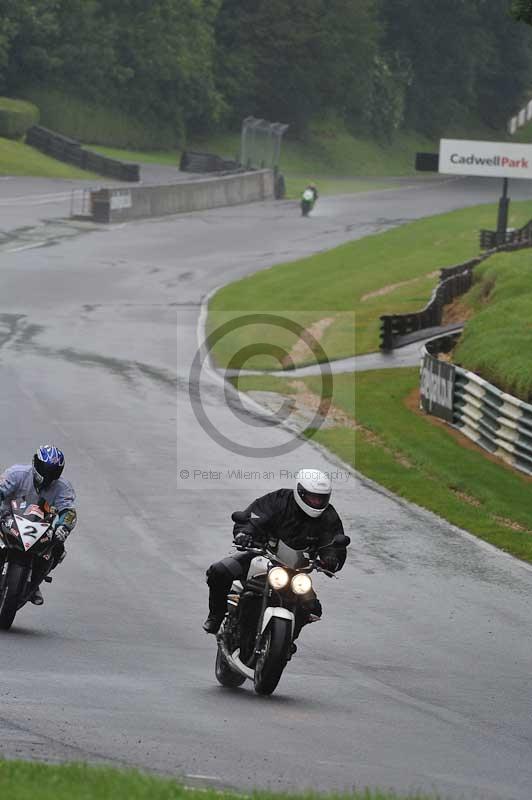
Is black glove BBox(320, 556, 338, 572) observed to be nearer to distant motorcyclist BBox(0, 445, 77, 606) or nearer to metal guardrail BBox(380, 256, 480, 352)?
distant motorcyclist BBox(0, 445, 77, 606)

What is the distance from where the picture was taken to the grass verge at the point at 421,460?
23.9 m

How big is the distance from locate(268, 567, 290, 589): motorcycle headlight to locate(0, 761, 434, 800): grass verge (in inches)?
118

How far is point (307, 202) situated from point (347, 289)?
22.2 m

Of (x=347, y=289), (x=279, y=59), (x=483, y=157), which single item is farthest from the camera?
(x=279, y=59)

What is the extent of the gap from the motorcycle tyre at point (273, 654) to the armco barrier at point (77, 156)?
6905 cm

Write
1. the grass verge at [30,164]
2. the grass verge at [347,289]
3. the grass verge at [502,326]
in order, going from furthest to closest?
the grass verge at [30,164] → the grass verge at [347,289] → the grass verge at [502,326]

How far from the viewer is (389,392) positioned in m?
35.8

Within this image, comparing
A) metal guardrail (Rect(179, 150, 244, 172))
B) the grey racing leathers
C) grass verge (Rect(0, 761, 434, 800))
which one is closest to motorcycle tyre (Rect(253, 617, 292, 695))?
grass verge (Rect(0, 761, 434, 800))

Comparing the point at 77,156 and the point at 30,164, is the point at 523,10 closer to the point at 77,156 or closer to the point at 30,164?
the point at 30,164

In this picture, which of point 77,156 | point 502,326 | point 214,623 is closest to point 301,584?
point 214,623

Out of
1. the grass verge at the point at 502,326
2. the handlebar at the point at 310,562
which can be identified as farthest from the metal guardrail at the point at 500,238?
the handlebar at the point at 310,562

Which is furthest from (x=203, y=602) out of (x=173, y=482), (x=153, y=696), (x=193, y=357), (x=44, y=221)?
(x=44, y=221)

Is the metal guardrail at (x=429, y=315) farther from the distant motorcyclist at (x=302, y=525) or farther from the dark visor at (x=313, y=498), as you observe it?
the dark visor at (x=313, y=498)

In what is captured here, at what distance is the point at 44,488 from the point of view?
1466 centimetres
